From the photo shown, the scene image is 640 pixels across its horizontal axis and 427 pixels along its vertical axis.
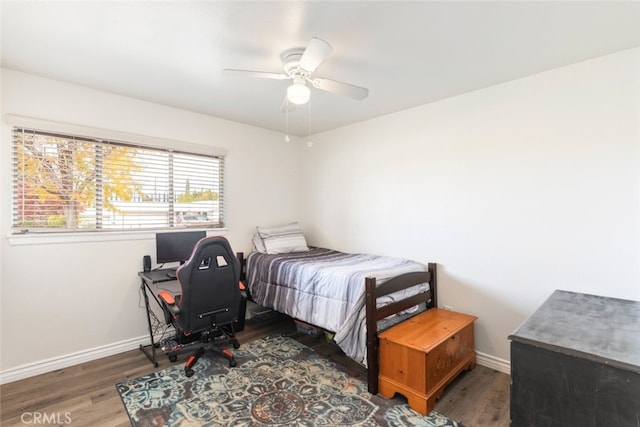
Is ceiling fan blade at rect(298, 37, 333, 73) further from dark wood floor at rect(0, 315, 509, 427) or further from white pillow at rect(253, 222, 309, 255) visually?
dark wood floor at rect(0, 315, 509, 427)

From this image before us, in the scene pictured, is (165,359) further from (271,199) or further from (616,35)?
(616,35)

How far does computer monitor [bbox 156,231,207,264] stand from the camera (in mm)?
2898

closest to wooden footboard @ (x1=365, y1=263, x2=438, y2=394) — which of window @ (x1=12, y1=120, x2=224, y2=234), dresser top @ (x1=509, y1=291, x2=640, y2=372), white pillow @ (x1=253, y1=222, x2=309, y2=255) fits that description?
dresser top @ (x1=509, y1=291, x2=640, y2=372)

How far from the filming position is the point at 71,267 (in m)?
2.62

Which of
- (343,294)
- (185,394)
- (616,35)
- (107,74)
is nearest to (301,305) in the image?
(343,294)

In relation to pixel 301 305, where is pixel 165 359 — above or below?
below

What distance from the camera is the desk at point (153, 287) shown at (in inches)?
98.8

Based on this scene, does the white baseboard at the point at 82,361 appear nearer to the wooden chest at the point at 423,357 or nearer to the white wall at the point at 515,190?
the white wall at the point at 515,190

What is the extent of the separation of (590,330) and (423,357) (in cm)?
90

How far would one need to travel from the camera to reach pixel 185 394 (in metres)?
2.20

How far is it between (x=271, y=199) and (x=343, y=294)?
2035 millimetres

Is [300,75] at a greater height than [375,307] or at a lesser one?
greater

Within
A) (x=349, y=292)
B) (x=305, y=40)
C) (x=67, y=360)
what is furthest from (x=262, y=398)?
(x=305, y=40)

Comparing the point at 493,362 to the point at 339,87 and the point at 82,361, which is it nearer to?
the point at 339,87
